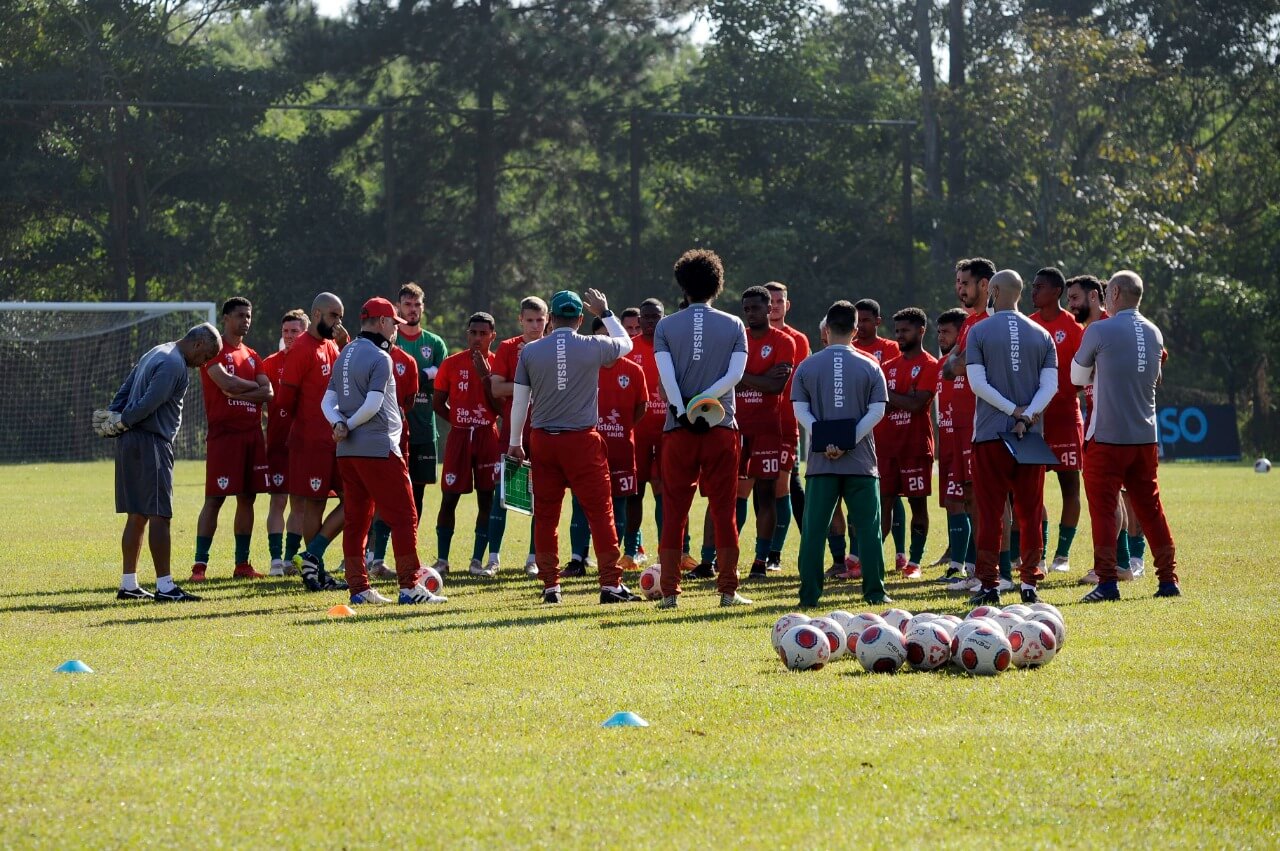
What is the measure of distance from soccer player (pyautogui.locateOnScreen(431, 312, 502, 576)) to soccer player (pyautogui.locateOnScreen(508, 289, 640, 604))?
2491 millimetres

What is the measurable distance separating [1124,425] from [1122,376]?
0.34 meters

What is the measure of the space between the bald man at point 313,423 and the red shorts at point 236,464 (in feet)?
2.16

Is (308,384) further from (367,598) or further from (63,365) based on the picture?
(63,365)

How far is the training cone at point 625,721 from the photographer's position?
7205 millimetres

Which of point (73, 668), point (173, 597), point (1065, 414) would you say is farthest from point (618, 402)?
point (73, 668)

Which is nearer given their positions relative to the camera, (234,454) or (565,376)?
(565,376)

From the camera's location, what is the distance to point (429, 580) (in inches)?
482

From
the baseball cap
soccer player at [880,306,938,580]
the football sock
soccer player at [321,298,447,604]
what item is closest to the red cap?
soccer player at [321,298,447,604]

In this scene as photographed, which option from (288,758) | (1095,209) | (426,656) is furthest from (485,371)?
(1095,209)

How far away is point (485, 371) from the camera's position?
14.1 m

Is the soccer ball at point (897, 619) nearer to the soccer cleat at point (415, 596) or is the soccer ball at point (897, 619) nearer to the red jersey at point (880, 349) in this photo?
the soccer cleat at point (415, 596)

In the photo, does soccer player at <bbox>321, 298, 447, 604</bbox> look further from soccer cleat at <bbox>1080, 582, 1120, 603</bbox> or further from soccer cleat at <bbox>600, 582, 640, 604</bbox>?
soccer cleat at <bbox>1080, 582, 1120, 603</bbox>

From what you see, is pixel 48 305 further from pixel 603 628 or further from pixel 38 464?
pixel 603 628

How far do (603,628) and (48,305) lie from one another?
26787 mm
